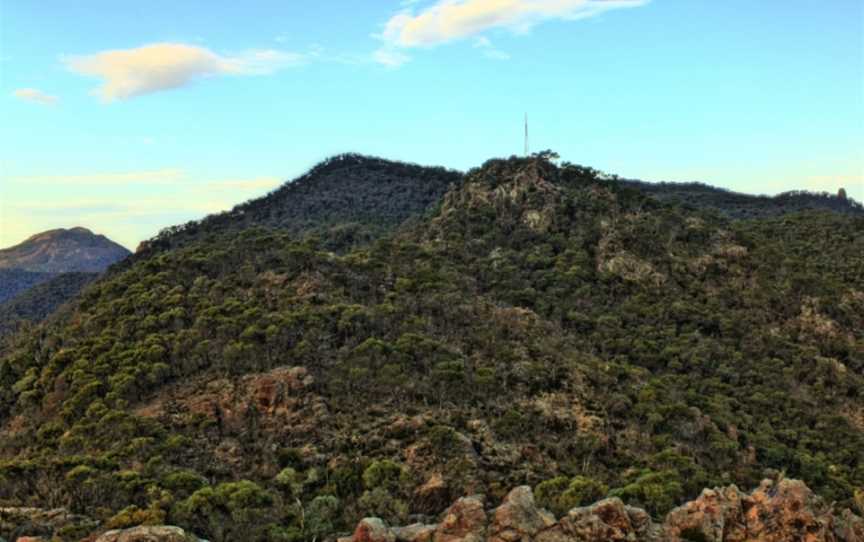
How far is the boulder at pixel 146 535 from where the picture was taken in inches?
979

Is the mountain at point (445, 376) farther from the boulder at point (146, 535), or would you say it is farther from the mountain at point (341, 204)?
the mountain at point (341, 204)

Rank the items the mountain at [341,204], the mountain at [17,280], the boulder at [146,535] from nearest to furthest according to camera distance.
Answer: the boulder at [146,535]
the mountain at [341,204]
the mountain at [17,280]

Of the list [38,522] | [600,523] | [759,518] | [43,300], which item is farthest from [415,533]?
[43,300]

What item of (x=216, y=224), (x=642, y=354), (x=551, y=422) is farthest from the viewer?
(x=216, y=224)

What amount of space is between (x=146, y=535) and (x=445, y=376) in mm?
21002

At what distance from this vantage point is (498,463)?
37.0 m

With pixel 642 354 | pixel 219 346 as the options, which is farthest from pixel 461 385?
pixel 642 354

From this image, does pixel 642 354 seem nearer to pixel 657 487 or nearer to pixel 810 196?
pixel 657 487

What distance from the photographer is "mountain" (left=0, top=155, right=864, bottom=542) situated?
34.0 meters

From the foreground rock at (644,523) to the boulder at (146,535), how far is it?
614 centimetres

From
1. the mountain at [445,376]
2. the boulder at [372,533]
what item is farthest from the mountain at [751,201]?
the boulder at [372,533]

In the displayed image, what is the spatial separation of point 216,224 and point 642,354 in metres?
73.9

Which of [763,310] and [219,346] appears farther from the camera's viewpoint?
[763,310]

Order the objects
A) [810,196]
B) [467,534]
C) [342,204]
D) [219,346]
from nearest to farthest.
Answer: [467,534]
[219,346]
[342,204]
[810,196]
